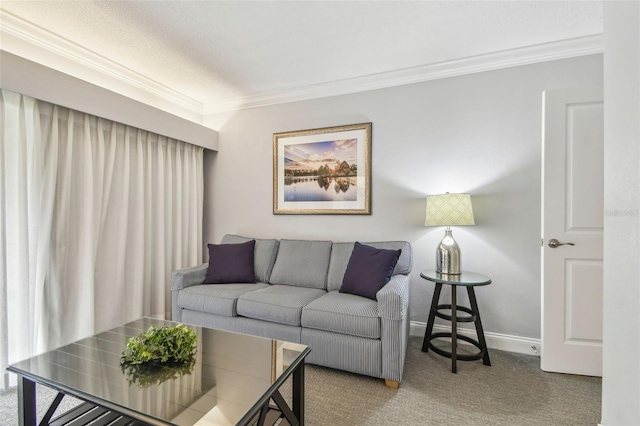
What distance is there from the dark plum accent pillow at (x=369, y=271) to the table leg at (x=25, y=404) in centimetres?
190

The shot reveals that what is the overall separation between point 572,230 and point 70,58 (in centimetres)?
420

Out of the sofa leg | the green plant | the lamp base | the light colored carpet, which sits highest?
the lamp base

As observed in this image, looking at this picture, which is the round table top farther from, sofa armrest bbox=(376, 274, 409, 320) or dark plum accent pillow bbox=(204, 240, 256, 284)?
dark plum accent pillow bbox=(204, 240, 256, 284)

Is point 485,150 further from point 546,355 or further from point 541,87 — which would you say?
point 546,355

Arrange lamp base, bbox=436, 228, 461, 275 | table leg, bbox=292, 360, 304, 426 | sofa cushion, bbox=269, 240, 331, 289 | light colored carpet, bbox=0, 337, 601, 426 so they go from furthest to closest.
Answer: sofa cushion, bbox=269, 240, 331, 289
lamp base, bbox=436, 228, 461, 275
light colored carpet, bbox=0, 337, 601, 426
table leg, bbox=292, 360, 304, 426

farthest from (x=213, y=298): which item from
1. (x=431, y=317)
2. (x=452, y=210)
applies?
(x=452, y=210)

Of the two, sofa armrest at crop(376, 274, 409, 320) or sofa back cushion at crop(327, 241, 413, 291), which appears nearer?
sofa armrest at crop(376, 274, 409, 320)

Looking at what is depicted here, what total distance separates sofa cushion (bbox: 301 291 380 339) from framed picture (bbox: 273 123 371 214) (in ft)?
3.68

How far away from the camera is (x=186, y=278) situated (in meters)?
2.66

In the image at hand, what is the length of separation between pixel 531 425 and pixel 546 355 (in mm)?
777

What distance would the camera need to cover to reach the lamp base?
2.37 meters

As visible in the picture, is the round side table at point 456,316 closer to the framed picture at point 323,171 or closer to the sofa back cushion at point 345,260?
the sofa back cushion at point 345,260

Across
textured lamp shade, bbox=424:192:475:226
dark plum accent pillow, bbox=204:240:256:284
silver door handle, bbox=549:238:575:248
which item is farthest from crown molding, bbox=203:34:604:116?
dark plum accent pillow, bbox=204:240:256:284

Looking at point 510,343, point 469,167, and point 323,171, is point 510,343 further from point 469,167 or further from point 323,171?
point 323,171
